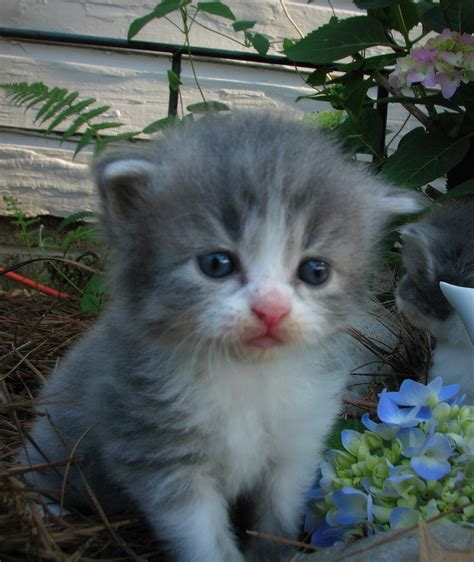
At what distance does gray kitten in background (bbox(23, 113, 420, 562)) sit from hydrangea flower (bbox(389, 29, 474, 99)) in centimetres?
103

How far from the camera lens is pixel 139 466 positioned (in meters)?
1.64

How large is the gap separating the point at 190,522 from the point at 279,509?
0.97ft

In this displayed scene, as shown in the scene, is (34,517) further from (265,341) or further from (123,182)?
(123,182)

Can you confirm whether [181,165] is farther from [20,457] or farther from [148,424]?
[20,457]

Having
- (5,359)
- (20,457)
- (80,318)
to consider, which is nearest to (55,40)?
(80,318)

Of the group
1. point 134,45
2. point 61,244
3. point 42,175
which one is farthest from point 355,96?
point 42,175

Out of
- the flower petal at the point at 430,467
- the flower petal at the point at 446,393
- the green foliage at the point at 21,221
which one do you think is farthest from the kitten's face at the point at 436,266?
the green foliage at the point at 21,221

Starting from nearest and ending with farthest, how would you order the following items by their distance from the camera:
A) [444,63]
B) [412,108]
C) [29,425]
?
[29,425] < [444,63] < [412,108]

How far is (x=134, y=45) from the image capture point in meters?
3.67

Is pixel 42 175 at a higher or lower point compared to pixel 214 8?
lower

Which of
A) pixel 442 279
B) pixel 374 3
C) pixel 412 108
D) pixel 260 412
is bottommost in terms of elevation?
pixel 260 412

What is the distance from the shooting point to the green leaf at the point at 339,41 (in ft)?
9.31

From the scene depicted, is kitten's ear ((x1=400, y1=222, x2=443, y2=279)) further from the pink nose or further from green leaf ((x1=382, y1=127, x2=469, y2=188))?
the pink nose

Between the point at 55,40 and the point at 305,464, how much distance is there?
320 cm
